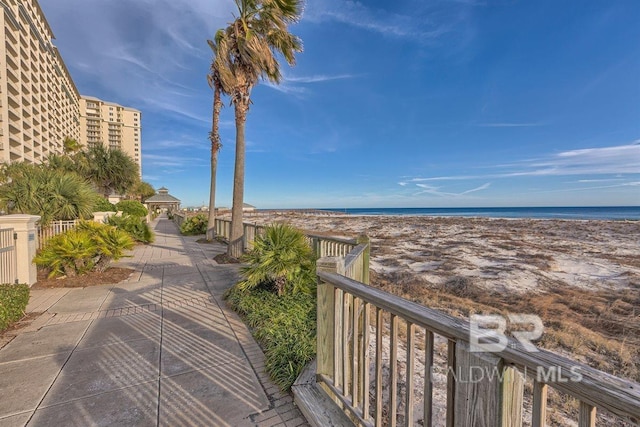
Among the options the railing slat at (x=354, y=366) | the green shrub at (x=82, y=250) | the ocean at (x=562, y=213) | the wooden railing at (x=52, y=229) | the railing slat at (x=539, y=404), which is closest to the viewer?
the railing slat at (x=539, y=404)

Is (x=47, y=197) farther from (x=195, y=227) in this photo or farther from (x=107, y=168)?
(x=107, y=168)

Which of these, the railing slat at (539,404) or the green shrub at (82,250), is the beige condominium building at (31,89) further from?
the railing slat at (539,404)

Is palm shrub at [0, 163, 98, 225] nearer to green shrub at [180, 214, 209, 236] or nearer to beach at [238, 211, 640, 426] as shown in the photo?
beach at [238, 211, 640, 426]

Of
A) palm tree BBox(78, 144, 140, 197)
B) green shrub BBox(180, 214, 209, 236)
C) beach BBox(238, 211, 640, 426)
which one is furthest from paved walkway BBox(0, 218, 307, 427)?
palm tree BBox(78, 144, 140, 197)

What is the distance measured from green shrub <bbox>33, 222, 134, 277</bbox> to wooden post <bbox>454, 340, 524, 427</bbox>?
735 centimetres

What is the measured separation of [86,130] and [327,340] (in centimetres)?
11118

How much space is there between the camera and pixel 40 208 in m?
8.08

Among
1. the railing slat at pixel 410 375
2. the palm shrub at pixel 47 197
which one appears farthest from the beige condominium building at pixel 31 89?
the railing slat at pixel 410 375

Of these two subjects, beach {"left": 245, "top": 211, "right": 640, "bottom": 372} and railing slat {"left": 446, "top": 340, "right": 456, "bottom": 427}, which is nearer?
railing slat {"left": 446, "top": 340, "right": 456, "bottom": 427}

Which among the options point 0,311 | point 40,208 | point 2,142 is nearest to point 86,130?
point 2,142

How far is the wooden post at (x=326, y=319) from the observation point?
2.23 metres

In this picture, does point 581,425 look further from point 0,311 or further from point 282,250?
point 0,311

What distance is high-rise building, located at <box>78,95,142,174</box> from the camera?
280 feet

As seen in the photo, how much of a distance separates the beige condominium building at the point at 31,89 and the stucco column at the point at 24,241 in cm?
3588
